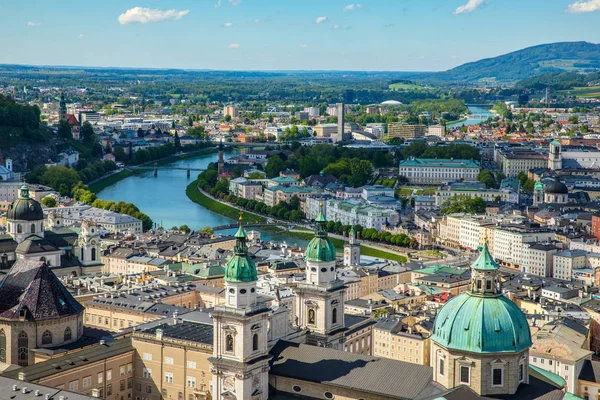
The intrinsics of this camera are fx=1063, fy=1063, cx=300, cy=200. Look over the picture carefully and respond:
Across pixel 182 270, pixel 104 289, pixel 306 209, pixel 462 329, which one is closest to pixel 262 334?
pixel 462 329

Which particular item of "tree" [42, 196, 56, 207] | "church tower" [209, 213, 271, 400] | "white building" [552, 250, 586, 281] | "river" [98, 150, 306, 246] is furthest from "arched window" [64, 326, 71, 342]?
"tree" [42, 196, 56, 207]

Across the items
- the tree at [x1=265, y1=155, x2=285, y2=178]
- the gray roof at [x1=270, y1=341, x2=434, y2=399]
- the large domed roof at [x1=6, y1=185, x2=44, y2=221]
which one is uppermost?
the large domed roof at [x1=6, y1=185, x2=44, y2=221]

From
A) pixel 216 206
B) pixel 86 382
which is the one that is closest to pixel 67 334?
pixel 86 382

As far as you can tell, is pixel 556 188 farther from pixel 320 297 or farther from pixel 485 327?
pixel 485 327

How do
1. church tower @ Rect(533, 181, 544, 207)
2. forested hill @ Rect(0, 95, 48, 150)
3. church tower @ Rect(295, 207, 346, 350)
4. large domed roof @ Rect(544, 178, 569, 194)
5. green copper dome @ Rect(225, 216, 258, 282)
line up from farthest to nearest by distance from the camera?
forested hill @ Rect(0, 95, 48, 150), church tower @ Rect(533, 181, 544, 207), large domed roof @ Rect(544, 178, 569, 194), church tower @ Rect(295, 207, 346, 350), green copper dome @ Rect(225, 216, 258, 282)

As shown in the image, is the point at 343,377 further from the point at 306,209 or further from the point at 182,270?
the point at 306,209

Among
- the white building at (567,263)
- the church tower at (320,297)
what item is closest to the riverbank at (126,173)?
the white building at (567,263)

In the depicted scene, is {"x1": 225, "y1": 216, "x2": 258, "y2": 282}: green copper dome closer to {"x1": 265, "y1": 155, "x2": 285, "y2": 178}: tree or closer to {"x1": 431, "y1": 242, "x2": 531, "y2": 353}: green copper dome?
{"x1": 431, "y1": 242, "x2": 531, "y2": 353}: green copper dome
